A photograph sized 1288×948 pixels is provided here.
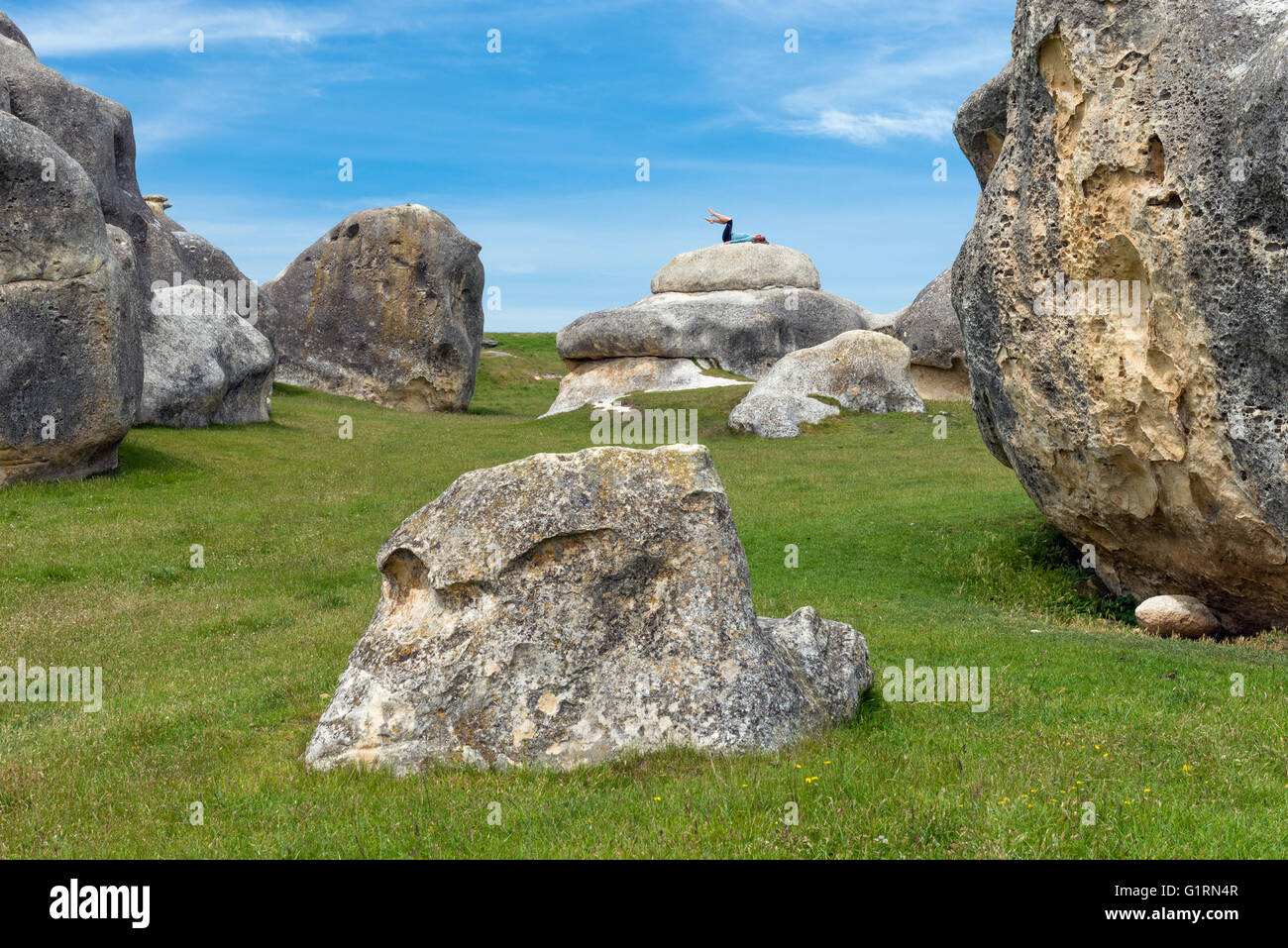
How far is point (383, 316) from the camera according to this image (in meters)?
48.5

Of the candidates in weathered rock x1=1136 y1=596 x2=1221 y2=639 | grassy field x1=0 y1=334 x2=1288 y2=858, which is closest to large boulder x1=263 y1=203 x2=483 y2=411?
grassy field x1=0 y1=334 x2=1288 y2=858

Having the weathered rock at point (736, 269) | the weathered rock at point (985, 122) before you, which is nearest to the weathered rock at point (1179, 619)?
the weathered rock at point (985, 122)

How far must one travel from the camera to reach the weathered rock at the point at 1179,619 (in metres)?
16.2

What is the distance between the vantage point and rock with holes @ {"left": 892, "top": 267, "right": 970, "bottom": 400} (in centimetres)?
4378

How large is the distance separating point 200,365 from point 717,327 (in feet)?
81.9

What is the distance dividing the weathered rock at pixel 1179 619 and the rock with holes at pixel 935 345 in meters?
27.6

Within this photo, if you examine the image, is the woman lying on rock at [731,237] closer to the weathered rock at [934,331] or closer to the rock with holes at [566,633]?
the weathered rock at [934,331]

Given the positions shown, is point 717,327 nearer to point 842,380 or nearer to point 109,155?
point 842,380

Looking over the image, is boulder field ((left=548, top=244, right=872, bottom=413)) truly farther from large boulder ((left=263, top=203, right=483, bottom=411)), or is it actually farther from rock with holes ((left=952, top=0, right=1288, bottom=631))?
rock with holes ((left=952, top=0, right=1288, bottom=631))

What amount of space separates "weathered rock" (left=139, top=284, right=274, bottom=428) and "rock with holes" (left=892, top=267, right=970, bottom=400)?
23826 mm

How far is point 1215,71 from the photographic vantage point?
44.0 ft

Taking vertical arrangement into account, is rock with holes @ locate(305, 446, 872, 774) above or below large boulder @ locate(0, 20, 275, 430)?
below

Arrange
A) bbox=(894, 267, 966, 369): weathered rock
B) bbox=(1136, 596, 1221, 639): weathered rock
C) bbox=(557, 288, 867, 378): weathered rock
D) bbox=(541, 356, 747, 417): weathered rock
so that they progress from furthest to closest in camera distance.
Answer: bbox=(557, 288, 867, 378): weathered rock, bbox=(541, 356, 747, 417): weathered rock, bbox=(894, 267, 966, 369): weathered rock, bbox=(1136, 596, 1221, 639): weathered rock

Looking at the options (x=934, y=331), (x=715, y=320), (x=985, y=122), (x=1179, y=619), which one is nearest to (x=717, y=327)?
(x=715, y=320)
